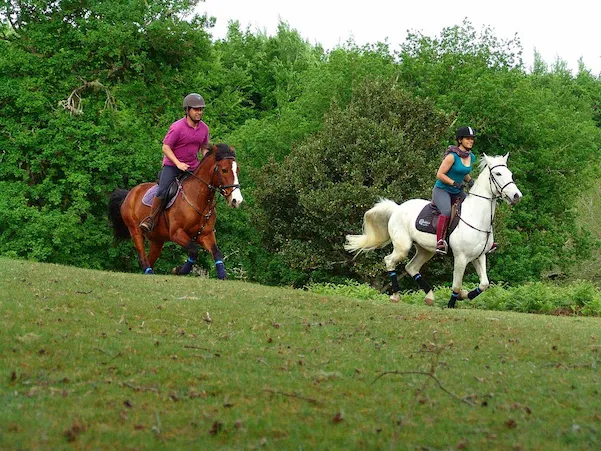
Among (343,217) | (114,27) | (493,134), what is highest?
(114,27)

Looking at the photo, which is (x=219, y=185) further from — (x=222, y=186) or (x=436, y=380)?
(x=436, y=380)

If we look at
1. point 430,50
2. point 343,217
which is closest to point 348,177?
point 343,217

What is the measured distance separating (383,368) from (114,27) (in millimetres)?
30963

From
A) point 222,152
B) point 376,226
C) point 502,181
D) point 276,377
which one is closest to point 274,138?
point 376,226

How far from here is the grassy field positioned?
583 cm

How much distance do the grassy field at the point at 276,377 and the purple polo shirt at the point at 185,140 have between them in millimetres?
4935

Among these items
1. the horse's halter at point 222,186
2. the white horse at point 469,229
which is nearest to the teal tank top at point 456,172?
the white horse at point 469,229

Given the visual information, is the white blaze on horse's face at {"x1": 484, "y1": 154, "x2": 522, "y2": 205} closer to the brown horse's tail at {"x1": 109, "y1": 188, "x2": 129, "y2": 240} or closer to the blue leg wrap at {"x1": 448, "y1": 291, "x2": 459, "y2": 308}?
the blue leg wrap at {"x1": 448, "y1": 291, "x2": 459, "y2": 308}

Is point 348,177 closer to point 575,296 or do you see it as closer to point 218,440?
point 575,296

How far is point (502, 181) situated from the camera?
15.6 m

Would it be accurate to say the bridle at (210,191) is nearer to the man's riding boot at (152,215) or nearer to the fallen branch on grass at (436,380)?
the man's riding boot at (152,215)

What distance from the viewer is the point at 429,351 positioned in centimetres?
942

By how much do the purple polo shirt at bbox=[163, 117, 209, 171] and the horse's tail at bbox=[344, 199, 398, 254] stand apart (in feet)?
13.4

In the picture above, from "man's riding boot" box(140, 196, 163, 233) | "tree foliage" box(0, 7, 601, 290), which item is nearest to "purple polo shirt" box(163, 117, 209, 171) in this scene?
"man's riding boot" box(140, 196, 163, 233)
